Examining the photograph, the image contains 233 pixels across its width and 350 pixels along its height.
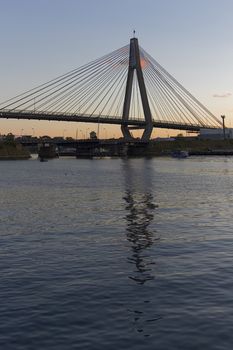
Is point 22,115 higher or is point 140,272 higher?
point 22,115

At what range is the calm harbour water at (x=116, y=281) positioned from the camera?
11.0 meters

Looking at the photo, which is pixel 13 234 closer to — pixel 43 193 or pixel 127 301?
pixel 127 301

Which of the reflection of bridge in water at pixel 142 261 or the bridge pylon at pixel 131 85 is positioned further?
the bridge pylon at pixel 131 85

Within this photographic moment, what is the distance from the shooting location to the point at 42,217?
29875 millimetres

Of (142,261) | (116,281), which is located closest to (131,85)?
(142,261)

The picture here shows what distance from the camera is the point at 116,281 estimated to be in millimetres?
15180

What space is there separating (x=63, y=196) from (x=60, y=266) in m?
27.1

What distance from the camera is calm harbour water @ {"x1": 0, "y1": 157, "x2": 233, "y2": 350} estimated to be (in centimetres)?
1097

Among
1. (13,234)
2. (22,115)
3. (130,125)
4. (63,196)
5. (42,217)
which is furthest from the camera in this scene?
(130,125)

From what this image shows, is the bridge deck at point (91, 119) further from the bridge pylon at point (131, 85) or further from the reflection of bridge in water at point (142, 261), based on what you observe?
the reflection of bridge in water at point (142, 261)

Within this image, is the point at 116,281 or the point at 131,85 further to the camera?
the point at 131,85

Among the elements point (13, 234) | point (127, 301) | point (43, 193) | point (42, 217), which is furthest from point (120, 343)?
point (43, 193)

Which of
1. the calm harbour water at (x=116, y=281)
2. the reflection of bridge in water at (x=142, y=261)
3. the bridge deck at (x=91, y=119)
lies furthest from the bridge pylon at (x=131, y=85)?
the calm harbour water at (x=116, y=281)

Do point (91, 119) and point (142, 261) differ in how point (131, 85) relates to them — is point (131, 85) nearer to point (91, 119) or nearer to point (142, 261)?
point (91, 119)
